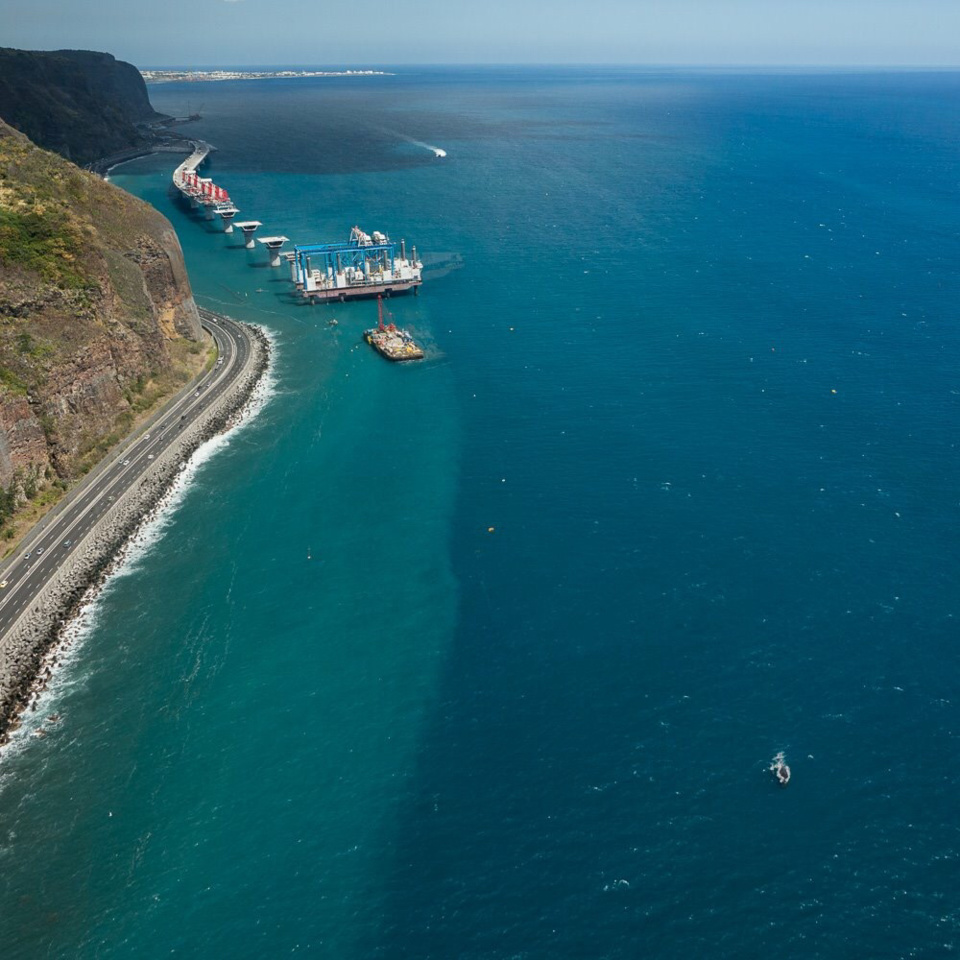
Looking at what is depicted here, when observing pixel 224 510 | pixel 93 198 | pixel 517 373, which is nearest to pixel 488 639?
pixel 224 510

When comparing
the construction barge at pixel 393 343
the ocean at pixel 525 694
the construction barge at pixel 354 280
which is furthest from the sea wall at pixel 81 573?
the construction barge at pixel 354 280

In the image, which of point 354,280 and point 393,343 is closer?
point 393,343

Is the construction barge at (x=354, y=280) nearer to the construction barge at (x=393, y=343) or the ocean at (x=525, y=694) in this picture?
the construction barge at (x=393, y=343)

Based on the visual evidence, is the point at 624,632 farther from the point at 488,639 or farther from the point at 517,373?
the point at 517,373

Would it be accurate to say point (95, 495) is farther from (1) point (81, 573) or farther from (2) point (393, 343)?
(2) point (393, 343)

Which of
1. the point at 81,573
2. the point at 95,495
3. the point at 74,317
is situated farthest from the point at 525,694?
the point at 74,317

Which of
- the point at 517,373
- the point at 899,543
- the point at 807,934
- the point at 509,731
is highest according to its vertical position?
the point at 517,373
